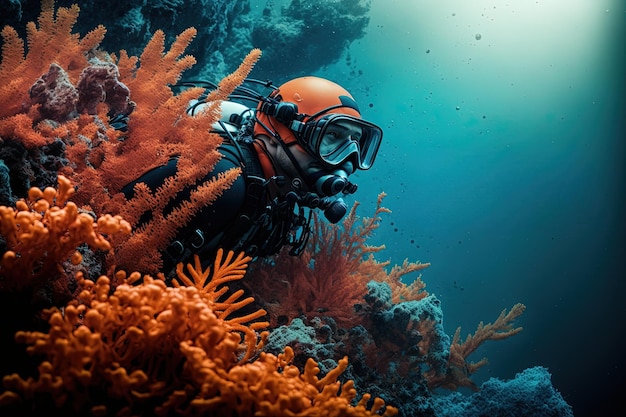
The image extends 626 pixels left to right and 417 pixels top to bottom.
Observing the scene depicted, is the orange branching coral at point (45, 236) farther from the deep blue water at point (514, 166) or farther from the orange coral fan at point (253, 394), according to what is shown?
the deep blue water at point (514, 166)

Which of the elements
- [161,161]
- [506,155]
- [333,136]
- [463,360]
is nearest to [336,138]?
[333,136]

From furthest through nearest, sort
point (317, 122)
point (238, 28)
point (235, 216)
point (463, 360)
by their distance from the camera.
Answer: point (238, 28) < point (463, 360) < point (317, 122) < point (235, 216)

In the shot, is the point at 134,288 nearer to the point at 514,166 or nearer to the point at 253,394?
the point at 253,394

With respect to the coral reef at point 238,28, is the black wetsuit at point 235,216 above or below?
below

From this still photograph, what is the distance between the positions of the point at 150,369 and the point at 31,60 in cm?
227

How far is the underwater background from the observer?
27375mm

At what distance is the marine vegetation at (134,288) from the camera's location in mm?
1234

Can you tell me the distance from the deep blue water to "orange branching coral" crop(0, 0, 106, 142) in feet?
74.9

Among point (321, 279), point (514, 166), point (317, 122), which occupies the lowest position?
point (321, 279)

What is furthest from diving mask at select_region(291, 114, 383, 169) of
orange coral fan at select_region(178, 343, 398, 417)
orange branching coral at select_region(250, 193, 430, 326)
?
orange coral fan at select_region(178, 343, 398, 417)

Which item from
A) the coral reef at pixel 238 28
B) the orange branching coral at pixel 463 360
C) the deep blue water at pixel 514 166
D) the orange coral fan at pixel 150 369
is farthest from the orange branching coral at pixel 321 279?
the deep blue water at pixel 514 166

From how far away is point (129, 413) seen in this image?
1.22 metres

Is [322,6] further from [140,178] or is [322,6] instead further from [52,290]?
[52,290]

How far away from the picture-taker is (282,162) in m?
3.32
